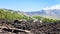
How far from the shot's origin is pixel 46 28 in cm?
6406

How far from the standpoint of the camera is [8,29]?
5916 centimetres

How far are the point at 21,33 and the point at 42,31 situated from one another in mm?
7381

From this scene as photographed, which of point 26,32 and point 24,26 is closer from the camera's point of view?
point 26,32

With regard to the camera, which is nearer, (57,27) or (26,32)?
(26,32)

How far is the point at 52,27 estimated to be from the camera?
211ft

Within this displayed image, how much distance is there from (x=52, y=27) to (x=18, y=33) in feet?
40.2

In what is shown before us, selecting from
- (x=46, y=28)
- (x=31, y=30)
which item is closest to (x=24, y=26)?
(x=31, y=30)

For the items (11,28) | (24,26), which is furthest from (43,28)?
(11,28)

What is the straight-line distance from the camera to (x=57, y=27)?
209 ft

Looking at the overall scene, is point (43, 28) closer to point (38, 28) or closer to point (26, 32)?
point (38, 28)

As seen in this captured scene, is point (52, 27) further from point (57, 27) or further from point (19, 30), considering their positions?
point (19, 30)

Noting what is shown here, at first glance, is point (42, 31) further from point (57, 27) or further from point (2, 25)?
point (2, 25)

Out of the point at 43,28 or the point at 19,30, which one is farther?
the point at 43,28

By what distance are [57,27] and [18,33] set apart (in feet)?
44.1
